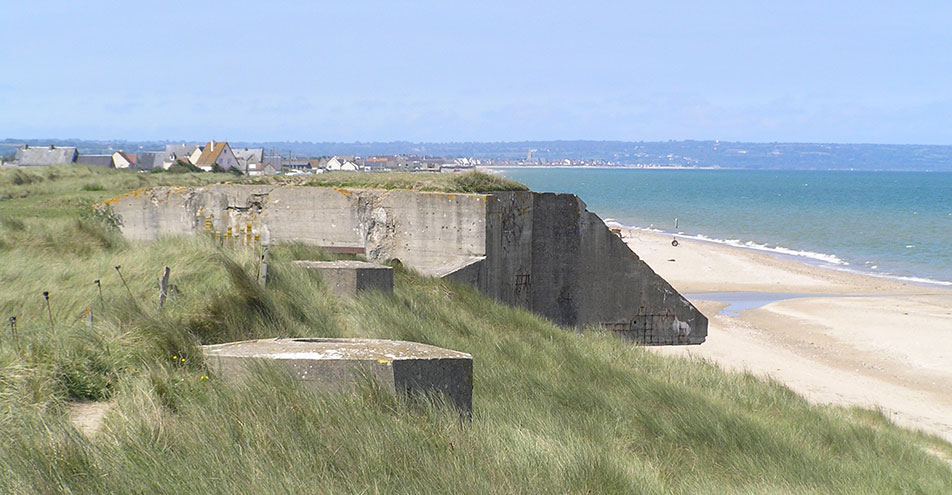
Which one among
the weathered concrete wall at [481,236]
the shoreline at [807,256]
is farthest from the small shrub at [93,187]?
the shoreline at [807,256]

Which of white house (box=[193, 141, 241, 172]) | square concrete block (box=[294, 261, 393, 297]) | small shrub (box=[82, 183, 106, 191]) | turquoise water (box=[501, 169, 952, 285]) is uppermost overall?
square concrete block (box=[294, 261, 393, 297])

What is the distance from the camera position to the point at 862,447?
718 centimetres

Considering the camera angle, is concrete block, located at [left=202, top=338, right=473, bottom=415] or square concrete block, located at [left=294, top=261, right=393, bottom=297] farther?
square concrete block, located at [left=294, top=261, right=393, bottom=297]

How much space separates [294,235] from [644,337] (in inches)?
200

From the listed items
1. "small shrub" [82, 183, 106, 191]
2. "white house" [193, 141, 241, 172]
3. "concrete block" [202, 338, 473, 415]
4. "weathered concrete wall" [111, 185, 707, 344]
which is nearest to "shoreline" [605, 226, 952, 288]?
"weathered concrete wall" [111, 185, 707, 344]

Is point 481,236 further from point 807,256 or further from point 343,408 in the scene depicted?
point 807,256

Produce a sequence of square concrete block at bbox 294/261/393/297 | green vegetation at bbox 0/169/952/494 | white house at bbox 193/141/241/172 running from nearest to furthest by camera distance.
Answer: green vegetation at bbox 0/169/952/494, square concrete block at bbox 294/261/393/297, white house at bbox 193/141/241/172

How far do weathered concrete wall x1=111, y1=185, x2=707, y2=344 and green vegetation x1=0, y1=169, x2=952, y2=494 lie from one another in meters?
1.23

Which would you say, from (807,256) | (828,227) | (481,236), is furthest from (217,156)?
(481,236)

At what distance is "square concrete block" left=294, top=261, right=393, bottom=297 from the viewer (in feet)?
25.1

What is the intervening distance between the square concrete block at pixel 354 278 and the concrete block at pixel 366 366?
11.3ft

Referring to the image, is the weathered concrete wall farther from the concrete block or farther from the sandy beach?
the concrete block

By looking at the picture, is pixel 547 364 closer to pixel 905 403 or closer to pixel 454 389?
pixel 454 389

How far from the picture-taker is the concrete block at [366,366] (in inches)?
152
